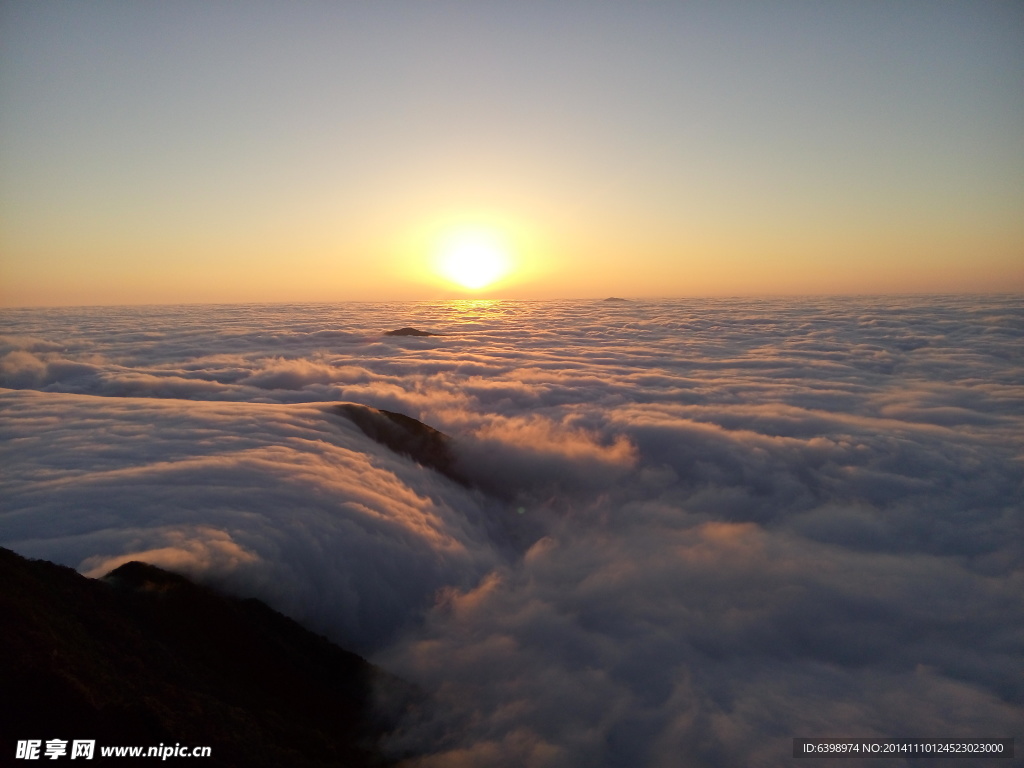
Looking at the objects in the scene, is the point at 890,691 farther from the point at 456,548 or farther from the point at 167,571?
the point at 167,571

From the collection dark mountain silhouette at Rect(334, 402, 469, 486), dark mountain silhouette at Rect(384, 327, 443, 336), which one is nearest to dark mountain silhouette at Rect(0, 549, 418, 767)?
dark mountain silhouette at Rect(334, 402, 469, 486)

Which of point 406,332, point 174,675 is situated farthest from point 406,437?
point 406,332

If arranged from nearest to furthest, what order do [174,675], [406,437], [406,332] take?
[174,675], [406,437], [406,332]

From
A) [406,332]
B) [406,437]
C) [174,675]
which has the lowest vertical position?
[406,437]

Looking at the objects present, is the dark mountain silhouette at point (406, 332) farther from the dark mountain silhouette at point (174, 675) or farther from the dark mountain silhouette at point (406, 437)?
the dark mountain silhouette at point (174, 675)

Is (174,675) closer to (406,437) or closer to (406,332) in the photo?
(406,437)

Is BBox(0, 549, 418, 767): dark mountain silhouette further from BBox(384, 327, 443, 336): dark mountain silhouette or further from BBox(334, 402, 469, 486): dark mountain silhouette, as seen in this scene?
BBox(384, 327, 443, 336): dark mountain silhouette
